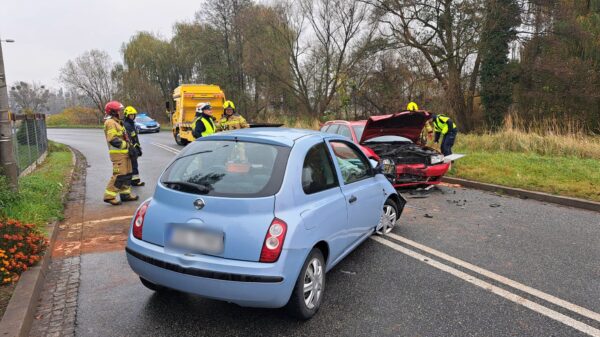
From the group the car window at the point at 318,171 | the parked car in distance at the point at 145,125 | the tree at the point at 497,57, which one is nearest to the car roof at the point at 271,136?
the car window at the point at 318,171

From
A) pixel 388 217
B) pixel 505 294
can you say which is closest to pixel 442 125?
pixel 388 217

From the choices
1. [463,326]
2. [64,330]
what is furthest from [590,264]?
[64,330]

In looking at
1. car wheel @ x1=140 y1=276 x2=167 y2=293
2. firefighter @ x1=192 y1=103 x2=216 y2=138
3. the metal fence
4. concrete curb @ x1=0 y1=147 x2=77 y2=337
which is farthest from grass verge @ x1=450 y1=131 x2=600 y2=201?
the metal fence

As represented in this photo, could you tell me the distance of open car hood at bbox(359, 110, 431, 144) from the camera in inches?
306

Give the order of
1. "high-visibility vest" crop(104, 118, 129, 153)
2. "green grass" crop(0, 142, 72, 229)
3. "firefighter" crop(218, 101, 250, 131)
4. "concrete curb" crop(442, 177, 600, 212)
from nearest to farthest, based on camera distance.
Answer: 1. "green grass" crop(0, 142, 72, 229)
2. "concrete curb" crop(442, 177, 600, 212)
3. "high-visibility vest" crop(104, 118, 129, 153)
4. "firefighter" crop(218, 101, 250, 131)

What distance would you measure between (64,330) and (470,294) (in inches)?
135

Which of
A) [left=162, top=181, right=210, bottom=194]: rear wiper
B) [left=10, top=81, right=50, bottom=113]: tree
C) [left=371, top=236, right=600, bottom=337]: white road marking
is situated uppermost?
[left=10, top=81, right=50, bottom=113]: tree

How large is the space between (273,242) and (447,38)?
74.9ft

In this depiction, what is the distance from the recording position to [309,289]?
10.7ft

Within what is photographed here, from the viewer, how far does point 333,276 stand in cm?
406

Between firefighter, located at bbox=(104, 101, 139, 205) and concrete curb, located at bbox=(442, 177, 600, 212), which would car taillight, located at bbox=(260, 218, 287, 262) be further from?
concrete curb, located at bbox=(442, 177, 600, 212)

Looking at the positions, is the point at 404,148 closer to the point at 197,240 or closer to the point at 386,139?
the point at 386,139

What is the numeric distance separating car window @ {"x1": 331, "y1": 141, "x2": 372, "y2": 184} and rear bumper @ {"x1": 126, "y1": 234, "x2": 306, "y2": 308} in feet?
4.31

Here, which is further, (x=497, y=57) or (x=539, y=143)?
(x=497, y=57)
